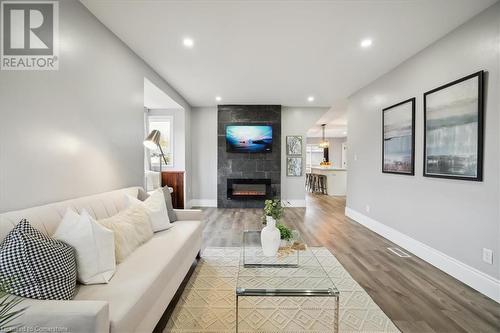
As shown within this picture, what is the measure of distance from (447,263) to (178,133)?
5.39 m

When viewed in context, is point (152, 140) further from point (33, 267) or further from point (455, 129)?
point (455, 129)

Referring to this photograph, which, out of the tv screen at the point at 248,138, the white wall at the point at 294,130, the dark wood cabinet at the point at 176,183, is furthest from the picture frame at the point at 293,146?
the dark wood cabinet at the point at 176,183

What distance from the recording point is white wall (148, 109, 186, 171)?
222 inches

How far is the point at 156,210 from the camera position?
247cm

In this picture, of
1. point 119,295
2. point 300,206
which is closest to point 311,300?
point 119,295

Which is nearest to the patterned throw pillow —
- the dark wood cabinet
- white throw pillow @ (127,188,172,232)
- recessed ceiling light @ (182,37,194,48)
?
white throw pillow @ (127,188,172,232)

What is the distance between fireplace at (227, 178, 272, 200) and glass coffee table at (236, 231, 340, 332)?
3780mm

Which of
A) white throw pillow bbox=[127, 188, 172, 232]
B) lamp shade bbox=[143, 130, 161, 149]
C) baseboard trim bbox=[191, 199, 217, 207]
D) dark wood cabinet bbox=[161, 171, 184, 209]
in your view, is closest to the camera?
white throw pillow bbox=[127, 188, 172, 232]

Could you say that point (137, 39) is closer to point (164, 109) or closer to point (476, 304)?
point (164, 109)

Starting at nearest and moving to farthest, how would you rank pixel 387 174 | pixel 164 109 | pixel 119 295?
pixel 119 295
pixel 387 174
pixel 164 109

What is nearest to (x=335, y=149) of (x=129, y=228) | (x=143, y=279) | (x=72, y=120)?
(x=129, y=228)

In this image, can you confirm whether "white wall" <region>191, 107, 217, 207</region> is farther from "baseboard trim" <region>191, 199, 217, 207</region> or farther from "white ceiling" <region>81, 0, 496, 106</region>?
"white ceiling" <region>81, 0, 496, 106</region>

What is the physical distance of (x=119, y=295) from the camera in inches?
51.3

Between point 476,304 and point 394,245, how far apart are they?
1435 millimetres
